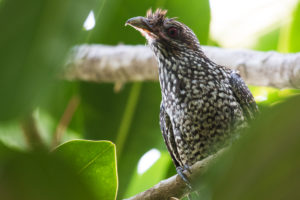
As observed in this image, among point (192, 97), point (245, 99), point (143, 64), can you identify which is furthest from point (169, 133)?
point (143, 64)

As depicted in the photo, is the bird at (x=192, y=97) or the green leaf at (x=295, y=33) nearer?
the bird at (x=192, y=97)

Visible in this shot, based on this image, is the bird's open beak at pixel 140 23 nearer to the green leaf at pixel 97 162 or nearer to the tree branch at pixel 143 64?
the tree branch at pixel 143 64

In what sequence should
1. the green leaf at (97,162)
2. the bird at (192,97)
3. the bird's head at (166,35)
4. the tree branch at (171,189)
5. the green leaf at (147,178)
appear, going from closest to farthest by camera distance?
the green leaf at (97,162) → the tree branch at (171,189) → the bird at (192,97) → the bird's head at (166,35) → the green leaf at (147,178)

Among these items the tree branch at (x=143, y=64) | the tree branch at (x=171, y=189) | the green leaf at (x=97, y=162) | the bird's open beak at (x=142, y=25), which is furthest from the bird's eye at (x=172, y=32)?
the green leaf at (x=97, y=162)

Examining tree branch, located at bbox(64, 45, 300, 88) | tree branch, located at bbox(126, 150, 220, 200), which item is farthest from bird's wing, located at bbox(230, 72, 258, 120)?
tree branch, located at bbox(126, 150, 220, 200)

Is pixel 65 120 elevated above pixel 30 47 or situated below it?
below

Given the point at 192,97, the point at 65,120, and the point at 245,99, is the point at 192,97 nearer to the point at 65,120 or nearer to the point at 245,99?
the point at 245,99

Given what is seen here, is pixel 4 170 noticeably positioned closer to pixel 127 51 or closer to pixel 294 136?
pixel 294 136
